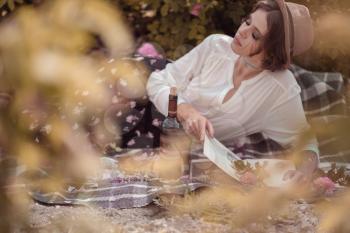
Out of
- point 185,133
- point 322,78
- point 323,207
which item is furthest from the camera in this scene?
point 322,78

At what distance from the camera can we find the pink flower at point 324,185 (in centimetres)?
202

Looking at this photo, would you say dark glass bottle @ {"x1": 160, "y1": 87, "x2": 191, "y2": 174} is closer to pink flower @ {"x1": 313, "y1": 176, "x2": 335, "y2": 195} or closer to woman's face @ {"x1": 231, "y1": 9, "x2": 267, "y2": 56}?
woman's face @ {"x1": 231, "y1": 9, "x2": 267, "y2": 56}

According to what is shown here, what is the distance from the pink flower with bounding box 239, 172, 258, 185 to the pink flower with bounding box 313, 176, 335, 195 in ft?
0.68

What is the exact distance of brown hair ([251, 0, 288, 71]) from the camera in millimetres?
2129

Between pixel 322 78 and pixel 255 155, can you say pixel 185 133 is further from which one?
pixel 322 78

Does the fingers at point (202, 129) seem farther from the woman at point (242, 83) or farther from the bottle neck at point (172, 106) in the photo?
the bottle neck at point (172, 106)

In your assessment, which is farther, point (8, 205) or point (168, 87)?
point (168, 87)

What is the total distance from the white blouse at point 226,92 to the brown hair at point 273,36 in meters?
0.10

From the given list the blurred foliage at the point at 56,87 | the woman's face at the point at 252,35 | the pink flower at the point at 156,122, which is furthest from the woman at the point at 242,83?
the blurred foliage at the point at 56,87

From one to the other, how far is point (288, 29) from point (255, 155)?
0.56 m

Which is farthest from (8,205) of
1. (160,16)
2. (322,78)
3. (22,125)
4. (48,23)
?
(160,16)

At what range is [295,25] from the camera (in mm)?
2158

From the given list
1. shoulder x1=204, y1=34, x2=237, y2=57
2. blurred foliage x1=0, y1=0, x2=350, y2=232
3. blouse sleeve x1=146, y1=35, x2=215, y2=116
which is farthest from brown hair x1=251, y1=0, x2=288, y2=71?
blurred foliage x1=0, y1=0, x2=350, y2=232

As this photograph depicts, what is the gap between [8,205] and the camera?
67 cm
